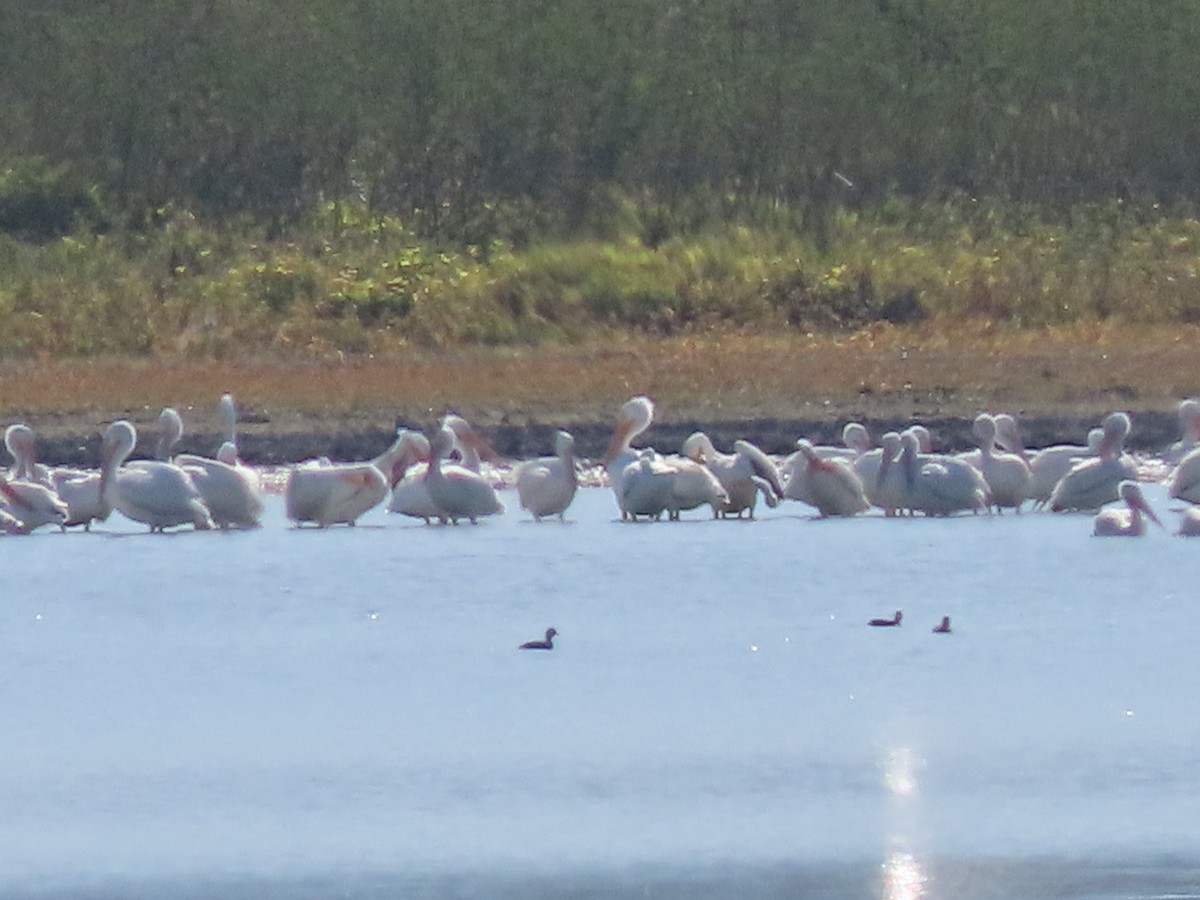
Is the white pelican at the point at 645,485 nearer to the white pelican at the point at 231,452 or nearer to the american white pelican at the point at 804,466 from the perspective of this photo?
the american white pelican at the point at 804,466

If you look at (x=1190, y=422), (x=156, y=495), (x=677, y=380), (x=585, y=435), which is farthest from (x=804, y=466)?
(x=677, y=380)

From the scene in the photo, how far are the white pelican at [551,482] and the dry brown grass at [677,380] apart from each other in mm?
3295

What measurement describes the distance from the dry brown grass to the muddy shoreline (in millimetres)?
188

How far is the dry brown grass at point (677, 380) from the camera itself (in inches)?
703

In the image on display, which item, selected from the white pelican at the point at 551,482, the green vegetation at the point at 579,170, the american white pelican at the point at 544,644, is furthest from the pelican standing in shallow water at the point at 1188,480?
the green vegetation at the point at 579,170

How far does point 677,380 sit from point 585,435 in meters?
2.12

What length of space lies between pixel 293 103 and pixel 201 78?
124 centimetres

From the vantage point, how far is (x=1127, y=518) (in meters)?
13.0

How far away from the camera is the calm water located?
20.8 ft

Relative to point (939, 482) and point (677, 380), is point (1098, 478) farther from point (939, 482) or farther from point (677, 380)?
point (677, 380)

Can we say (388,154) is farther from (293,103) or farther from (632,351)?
(632,351)

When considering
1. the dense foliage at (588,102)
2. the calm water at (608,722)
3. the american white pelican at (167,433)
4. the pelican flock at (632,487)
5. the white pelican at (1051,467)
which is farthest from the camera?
the dense foliage at (588,102)

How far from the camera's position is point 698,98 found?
31.0 m

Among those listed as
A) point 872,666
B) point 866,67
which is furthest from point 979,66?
point 872,666
